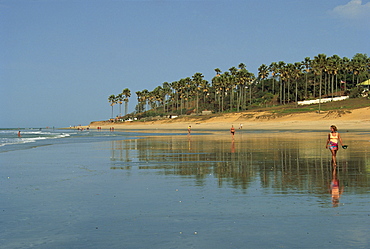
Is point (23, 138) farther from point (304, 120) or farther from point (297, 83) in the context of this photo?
point (297, 83)

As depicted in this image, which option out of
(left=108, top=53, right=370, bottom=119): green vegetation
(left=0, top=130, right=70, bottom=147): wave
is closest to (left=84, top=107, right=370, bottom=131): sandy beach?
(left=108, top=53, right=370, bottom=119): green vegetation

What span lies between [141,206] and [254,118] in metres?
96.4

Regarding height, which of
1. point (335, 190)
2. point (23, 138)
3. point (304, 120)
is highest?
point (304, 120)

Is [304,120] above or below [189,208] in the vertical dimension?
above

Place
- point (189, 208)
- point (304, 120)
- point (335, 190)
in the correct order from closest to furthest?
point (189, 208), point (335, 190), point (304, 120)

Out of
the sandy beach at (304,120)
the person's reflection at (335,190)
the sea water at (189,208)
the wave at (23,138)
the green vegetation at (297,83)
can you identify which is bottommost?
the sea water at (189,208)

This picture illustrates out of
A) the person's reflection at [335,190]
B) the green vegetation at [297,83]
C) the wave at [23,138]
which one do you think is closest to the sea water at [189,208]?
the person's reflection at [335,190]

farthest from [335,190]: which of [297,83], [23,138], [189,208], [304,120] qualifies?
[297,83]

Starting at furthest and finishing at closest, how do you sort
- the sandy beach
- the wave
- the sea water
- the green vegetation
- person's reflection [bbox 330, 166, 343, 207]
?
the green vegetation
the sandy beach
the wave
person's reflection [bbox 330, 166, 343, 207]
the sea water

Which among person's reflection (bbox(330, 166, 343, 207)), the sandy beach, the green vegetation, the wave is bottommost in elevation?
person's reflection (bbox(330, 166, 343, 207))

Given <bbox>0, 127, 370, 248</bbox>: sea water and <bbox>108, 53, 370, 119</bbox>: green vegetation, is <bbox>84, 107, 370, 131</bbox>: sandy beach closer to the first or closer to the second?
<bbox>108, 53, 370, 119</bbox>: green vegetation

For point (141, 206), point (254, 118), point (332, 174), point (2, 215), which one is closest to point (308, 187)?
point (332, 174)

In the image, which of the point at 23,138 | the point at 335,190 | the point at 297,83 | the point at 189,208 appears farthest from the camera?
the point at 297,83

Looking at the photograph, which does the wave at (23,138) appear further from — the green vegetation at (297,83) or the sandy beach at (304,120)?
the green vegetation at (297,83)
